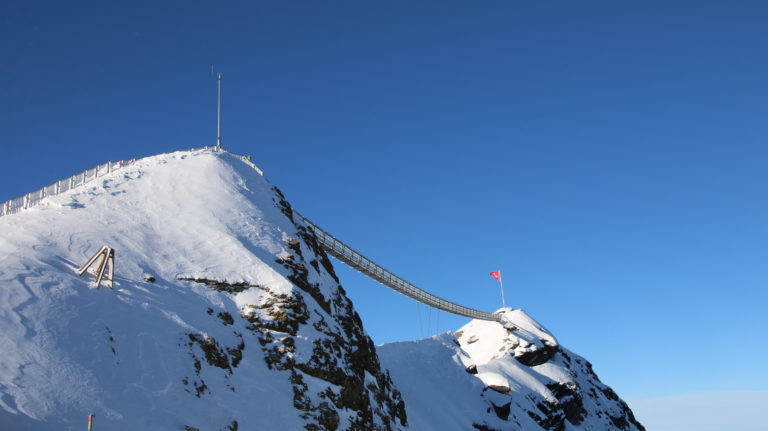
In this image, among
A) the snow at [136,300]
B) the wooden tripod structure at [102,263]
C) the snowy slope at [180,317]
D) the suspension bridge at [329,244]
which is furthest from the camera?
the suspension bridge at [329,244]

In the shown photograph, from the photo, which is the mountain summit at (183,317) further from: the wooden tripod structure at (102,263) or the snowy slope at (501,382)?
the snowy slope at (501,382)

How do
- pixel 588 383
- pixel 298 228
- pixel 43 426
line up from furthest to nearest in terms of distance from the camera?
pixel 588 383
pixel 298 228
pixel 43 426

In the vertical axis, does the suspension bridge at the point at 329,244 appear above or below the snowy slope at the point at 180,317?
above

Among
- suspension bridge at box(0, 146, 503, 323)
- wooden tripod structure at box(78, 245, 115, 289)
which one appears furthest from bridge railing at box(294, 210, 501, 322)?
wooden tripod structure at box(78, 245, 115, 289)

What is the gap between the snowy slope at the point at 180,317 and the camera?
17.7 meters

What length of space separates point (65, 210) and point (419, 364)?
116ft

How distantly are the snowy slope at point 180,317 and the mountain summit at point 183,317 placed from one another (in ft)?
0.20

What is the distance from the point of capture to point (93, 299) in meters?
21.4

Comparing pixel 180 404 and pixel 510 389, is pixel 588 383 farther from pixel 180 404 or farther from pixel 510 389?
pixel 180 404

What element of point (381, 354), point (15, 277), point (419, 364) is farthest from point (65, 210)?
point (419, 364)

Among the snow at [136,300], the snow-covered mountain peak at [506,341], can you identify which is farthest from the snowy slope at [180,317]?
the snow-covered mountain peak at [506,341]

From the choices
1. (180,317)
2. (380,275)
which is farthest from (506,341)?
(180,317)

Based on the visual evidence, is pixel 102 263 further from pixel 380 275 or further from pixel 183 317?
pixel 380 275

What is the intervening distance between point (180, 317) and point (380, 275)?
26.6 metres
